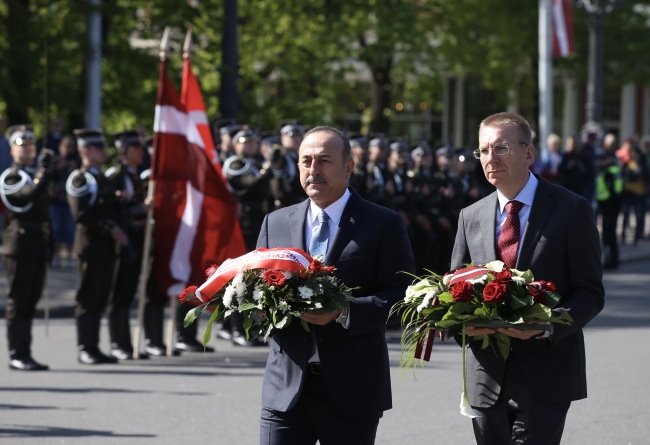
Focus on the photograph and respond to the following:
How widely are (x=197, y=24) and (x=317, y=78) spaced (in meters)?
5.66

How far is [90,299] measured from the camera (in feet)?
34.5

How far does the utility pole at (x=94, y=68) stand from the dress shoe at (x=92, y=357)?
8828 millimetres

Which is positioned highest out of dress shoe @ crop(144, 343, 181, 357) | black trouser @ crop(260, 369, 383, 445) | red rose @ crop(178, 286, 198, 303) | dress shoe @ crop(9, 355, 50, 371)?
red rose @ crop(178, 286, 198, 303)

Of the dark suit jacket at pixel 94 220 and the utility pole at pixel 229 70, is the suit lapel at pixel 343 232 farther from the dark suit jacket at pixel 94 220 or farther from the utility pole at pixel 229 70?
the utility pole at pixel 229 70

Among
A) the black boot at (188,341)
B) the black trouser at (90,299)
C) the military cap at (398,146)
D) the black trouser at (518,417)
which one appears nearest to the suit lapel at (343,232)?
the black trouser at (518,417)

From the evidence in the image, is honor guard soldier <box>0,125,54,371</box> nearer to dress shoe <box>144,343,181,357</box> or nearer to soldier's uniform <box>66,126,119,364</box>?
soldier's uniform <box>66,126,119,364</box>

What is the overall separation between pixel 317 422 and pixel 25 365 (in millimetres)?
6240

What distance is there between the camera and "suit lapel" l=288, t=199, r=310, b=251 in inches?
180

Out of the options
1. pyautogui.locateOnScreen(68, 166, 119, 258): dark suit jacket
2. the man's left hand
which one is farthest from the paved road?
the man's left hand

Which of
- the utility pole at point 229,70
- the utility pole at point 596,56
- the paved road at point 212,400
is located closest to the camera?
the paved road at point 212,400

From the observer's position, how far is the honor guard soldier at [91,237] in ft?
34.1

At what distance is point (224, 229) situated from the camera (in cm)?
1139

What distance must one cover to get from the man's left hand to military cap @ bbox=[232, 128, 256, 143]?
8.04m

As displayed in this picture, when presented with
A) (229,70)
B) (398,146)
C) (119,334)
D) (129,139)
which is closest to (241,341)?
(119,334)
